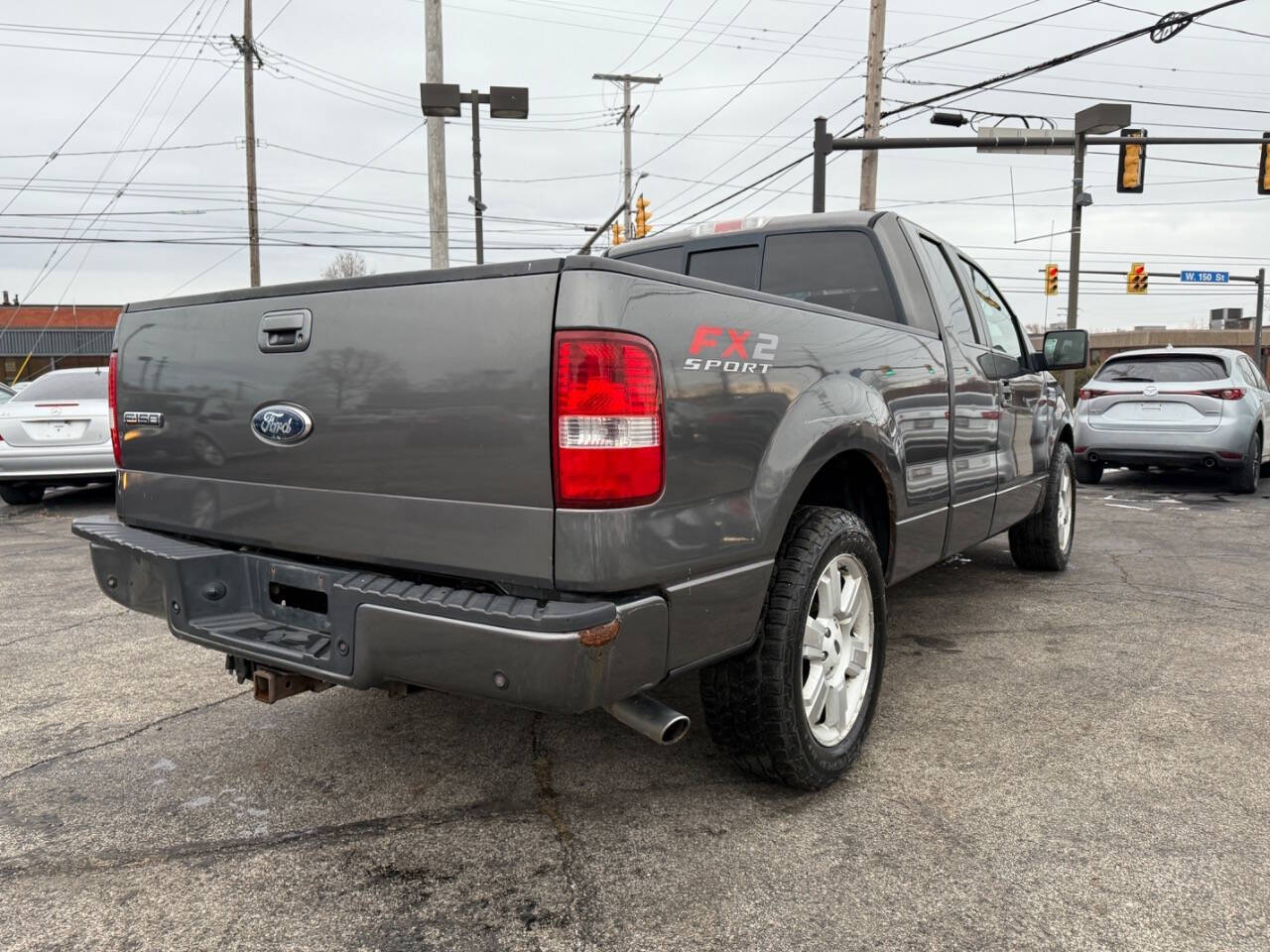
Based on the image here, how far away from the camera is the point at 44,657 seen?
4336 millimetres

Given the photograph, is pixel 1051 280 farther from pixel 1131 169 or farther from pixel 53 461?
pixel 53 461

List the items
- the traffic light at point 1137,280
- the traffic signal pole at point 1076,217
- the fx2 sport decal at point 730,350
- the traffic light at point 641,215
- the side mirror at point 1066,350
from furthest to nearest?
the traffic light at point 1137,280
the traffic light at point 641,215
the traffic signal pole at point 1076,217
the side mirror at point 1066,350
the fx2 sport decal at point 730,350

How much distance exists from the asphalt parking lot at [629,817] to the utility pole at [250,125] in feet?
74.3

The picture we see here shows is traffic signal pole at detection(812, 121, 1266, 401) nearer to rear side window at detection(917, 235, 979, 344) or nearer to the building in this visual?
rear side window at detection(917, 235, 979, 344)

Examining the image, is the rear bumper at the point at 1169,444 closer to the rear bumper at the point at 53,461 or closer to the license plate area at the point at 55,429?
the rear bumper at the point at 53,461

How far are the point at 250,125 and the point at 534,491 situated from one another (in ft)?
86.4

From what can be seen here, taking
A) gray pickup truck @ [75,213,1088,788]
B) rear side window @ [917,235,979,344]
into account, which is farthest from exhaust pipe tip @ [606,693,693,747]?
rear side window @ [917,235,979,344]

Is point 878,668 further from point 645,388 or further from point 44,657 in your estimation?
point 44,657

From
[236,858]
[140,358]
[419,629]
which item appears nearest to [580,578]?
[419,629]

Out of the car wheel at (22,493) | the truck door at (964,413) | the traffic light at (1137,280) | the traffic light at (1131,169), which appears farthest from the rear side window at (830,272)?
the traffic light at (1137,280)

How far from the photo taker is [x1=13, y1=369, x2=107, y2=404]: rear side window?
30.6ft

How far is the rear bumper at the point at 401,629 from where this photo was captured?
81.0 inches

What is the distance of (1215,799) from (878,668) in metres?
1.02

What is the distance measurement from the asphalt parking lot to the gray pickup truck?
35cm
